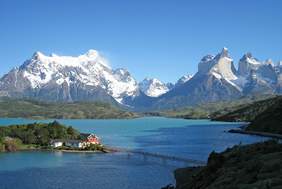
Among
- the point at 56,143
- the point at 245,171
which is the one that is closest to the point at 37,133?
the point at 56,143

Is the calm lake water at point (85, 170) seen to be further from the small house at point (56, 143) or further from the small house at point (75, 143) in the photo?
the small house at point (75, 143)

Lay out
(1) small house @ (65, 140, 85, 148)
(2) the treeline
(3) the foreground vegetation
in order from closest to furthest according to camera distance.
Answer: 1. (3) the foreground vegetation
2. (1) small house @ (65, 140, 85, 148)
3. (2) the treeline

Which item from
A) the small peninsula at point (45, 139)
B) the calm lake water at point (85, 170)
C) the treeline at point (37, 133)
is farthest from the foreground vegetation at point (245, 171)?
the treeline at point (37, 133)

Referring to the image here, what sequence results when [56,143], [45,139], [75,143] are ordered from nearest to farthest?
1. [75,143]
2. [56,143]
3. [45,139]

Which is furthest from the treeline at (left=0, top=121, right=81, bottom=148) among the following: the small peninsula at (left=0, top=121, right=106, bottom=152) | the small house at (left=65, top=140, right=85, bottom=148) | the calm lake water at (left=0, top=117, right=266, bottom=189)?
the calm lake water at (left=0, top=117, right=266, bottom=189)

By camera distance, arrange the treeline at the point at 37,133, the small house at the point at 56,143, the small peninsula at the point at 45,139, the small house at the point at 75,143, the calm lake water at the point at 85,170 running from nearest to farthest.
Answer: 1. the calm lake water at the point at 85,170
2. the small peninsula at the point at 45,139
3. the small house at the point at 75,143
4. the small house at the point at 56,143
5. the treeline at the point at 37,133

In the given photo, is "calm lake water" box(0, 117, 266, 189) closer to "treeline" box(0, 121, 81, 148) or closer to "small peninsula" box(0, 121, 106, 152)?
"small peninsula" box(0, 121, 106, 152)

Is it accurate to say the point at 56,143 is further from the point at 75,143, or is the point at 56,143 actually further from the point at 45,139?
the point at 75,143
